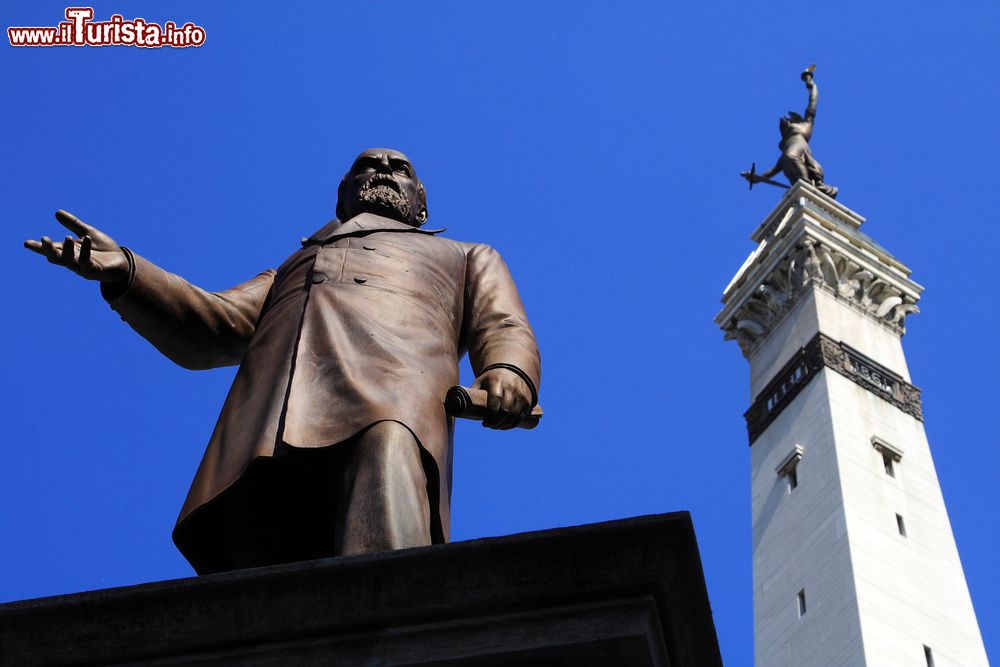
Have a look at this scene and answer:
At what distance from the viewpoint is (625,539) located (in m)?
4.55

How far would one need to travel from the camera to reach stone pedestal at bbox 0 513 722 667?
14.7ft

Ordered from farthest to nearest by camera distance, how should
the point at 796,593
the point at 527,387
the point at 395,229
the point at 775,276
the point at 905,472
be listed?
the point at 775,276 < the point at 905,472 < the point at 796,593 < the point at 395,229 < the point at 527,387

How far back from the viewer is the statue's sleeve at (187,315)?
21.4ft

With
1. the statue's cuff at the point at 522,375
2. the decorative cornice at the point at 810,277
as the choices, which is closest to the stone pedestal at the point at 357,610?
the statue's cuff at the point at 522,375

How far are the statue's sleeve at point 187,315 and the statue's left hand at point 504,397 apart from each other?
130 cm

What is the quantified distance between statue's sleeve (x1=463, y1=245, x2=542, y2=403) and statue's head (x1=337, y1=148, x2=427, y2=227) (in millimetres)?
497

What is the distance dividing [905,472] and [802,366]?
427cm

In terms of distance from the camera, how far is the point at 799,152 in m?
50.6

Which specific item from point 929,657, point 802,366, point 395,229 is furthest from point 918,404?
point 395,229

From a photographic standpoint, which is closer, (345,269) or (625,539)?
(625,539)

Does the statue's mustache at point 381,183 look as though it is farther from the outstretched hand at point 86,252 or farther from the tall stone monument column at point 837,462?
the tall stone monument column at point 837,462

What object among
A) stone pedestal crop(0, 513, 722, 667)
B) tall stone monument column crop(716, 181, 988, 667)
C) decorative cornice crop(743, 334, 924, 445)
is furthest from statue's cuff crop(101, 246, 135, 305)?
decorative cornice crop(743, 334, 924, 445)

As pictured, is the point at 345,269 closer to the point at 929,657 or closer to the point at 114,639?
the point at 114,639

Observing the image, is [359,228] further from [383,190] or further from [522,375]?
[522,375]
